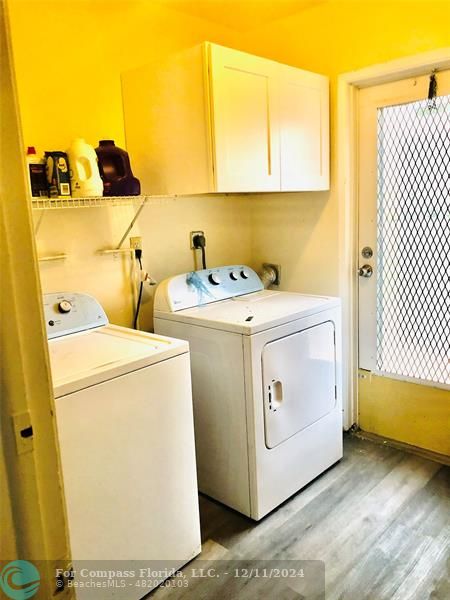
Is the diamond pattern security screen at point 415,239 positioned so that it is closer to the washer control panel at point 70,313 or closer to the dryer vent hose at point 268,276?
the dryer vent hose at point 268,276

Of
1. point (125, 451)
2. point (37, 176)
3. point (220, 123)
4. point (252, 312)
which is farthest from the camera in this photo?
point (252, 312)

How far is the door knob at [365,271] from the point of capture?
2.71 meters

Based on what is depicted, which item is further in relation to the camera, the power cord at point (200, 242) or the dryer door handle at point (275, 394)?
the power cord at point (200, 242)

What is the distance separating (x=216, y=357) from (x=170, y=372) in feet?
1.31

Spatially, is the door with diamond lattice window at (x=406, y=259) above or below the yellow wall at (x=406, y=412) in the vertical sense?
above

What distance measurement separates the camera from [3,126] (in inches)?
27.8

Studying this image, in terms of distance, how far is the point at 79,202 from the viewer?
6.43 ft

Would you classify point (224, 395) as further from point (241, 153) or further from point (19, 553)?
point (19, 553)

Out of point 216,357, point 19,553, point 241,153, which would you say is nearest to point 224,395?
point 216,357

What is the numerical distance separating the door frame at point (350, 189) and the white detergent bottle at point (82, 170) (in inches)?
54.4

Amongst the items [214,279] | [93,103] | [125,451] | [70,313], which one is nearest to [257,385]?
[125,451]

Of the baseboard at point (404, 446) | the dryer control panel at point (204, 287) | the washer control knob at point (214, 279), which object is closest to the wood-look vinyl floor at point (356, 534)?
the baseboard at point (404, 446)

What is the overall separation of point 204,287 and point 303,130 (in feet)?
3.18

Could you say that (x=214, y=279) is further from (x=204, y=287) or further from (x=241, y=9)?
(x=241, y=9)
